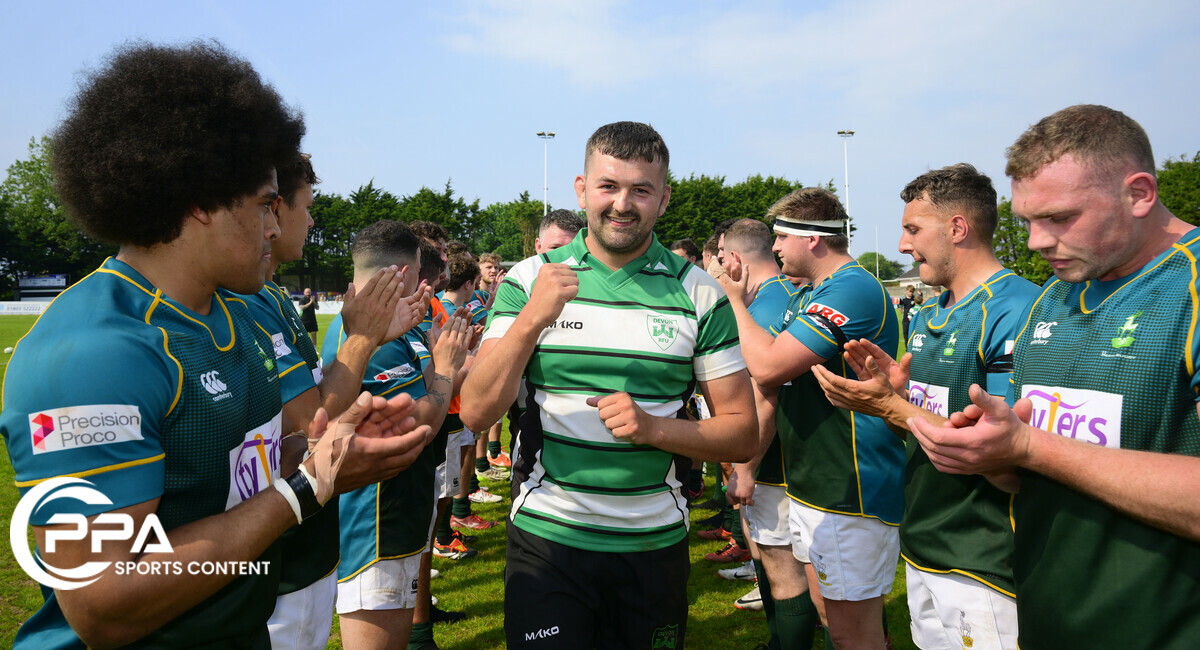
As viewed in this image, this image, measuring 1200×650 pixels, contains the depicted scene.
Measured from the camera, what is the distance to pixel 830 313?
13.2ft

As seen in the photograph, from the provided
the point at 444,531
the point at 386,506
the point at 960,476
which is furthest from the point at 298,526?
the point at 444,531

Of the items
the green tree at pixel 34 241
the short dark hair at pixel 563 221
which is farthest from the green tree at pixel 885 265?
the short dark hair at pixel 563 221

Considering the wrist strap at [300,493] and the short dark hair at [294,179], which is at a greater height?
the short dark hair at [294,179]

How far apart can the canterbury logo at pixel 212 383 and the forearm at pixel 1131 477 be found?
2.51 m

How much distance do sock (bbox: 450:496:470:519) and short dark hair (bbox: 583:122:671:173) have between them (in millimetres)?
5872

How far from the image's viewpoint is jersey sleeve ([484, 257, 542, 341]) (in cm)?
295

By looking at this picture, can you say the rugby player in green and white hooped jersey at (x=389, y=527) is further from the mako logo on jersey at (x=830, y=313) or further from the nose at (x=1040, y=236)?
the nose at (x=1040, y=236)

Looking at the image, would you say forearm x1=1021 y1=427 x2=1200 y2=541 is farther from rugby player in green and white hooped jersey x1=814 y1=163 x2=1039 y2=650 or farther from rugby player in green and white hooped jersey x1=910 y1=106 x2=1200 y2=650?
rugby player in green and white hooped jersey x1=814 y1=163 x2=1039 y2=650

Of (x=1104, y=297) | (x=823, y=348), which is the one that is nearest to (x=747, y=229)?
(x=823, y=348)

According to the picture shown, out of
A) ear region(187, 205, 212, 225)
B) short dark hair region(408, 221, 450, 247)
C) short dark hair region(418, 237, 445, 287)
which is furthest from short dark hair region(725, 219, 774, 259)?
ear region(187, 205, 212, 225)

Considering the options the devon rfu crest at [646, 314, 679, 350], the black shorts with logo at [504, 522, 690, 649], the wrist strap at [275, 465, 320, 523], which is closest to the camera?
the wrist strap at [275, 465, 320, 523]

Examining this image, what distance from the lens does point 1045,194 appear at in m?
2.29

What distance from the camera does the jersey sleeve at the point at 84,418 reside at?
1553 millimetres
